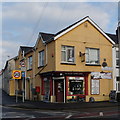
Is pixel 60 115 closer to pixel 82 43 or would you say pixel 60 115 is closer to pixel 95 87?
pixel 95 87

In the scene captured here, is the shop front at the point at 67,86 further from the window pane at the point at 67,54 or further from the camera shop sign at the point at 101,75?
the window pane at the point at 67,54

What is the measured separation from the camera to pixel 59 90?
842 inches

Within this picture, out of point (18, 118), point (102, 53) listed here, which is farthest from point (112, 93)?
point (18, 118)

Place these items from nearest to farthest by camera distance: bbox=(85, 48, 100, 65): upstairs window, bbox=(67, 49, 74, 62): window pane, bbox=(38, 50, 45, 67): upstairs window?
1. bbox=(67, 49, 74, 62): window pane
2. bbox=(85, 48, 100, 65): upstairs window
3. bbox=(38, 50, 45, 67): upstairs window

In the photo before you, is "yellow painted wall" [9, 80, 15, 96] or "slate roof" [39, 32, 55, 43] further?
"yellow painted wall" [9, 80, 15, 96]

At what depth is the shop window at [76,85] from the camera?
21.1 m

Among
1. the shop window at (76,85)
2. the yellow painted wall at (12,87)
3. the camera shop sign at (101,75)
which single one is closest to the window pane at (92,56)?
the camera shop sign at (101,75)

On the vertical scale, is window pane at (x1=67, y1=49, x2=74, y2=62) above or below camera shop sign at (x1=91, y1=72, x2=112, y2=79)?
above

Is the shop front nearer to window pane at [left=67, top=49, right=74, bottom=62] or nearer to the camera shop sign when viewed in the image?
the camera shop sign

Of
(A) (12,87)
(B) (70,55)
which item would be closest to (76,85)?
(B) (70,55)

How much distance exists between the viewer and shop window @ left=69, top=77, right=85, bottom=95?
21.1m

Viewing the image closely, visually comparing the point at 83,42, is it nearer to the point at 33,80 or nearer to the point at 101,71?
the point at 101,71

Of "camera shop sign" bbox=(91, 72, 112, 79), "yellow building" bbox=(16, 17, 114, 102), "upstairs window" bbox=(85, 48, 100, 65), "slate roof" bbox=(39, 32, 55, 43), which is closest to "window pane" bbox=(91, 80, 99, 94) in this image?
"yellow building" bbox=(16, 17, 114, 102)

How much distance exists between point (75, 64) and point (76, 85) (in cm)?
202
